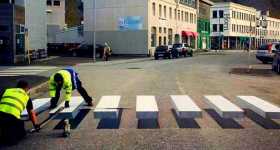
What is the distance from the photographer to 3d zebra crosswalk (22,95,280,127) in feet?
35.9

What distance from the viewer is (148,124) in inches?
407

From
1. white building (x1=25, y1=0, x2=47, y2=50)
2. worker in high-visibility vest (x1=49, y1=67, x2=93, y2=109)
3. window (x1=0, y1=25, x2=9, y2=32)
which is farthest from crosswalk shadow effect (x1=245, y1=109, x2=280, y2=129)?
white building (x1=25, y1=0, x2=47, y2=50)

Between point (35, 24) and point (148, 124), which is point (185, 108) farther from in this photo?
point (35, 24)

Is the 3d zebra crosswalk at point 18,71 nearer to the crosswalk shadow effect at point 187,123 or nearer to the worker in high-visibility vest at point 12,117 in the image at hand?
the crosswalk shadow effect at point 187,123

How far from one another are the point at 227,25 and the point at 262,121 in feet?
315

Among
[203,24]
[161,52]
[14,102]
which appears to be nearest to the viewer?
[14,102]

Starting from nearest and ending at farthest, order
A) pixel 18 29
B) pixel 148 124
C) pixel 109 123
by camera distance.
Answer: pixel 148 124
pixel 109 123
pixel 18 29

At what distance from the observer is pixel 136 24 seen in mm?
58875

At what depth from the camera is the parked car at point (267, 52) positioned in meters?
41.0

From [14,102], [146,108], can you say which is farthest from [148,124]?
[14,102]

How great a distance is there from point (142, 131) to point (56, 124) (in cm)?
189

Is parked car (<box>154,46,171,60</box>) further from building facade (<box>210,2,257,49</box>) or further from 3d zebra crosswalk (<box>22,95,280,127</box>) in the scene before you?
building facade (<box>210,2,257,49</box>)

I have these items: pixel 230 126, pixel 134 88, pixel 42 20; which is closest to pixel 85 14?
pixel 42 20

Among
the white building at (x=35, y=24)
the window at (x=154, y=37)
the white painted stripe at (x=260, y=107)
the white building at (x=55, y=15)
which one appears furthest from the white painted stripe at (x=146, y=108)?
the white building at (x=55, y=15)
